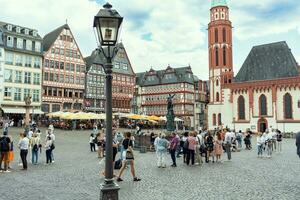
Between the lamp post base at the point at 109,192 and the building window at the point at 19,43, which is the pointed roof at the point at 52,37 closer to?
the building window at the point at 19,43

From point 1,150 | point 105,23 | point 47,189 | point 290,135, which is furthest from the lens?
point 290,135

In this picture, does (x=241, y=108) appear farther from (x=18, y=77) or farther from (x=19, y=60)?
(x=19, y=60)

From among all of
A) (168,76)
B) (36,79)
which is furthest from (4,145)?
(168,76)

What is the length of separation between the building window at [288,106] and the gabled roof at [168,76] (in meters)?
25.8

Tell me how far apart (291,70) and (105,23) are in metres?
56.7

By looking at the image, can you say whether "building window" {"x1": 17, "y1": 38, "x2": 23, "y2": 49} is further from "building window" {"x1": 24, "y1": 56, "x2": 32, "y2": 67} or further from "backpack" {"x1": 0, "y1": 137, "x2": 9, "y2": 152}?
"backpack" {"x1": 0, "y1": 137, "x2": 9, "y2": 152}

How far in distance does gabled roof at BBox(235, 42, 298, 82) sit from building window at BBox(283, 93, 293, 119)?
3.73 m

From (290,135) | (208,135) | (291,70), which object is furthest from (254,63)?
(208,135)

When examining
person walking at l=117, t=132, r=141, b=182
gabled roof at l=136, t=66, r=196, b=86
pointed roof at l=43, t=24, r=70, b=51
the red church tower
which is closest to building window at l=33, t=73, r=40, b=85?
pointed roof at l=43, t=24, r=70, b=51

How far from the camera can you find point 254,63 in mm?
64062

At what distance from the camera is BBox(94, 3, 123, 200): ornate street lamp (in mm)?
6871

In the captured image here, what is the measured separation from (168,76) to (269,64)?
990 inches

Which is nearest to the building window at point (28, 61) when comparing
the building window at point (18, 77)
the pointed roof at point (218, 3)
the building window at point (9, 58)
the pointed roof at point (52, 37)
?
the building window at point (18, 77)

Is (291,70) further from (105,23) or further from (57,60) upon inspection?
(105,23)
